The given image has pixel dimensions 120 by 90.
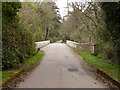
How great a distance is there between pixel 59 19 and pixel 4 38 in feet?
186

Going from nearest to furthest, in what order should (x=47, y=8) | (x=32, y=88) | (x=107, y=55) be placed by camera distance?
(x=32, y=88)
(x=107, y=55)
(x=47, y=8)

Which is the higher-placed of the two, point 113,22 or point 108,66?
point 113,22

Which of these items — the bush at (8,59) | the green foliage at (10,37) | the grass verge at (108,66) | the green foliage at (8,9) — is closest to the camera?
the grass verge at (108,66)

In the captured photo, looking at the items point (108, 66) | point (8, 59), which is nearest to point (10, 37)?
point (8, 59)

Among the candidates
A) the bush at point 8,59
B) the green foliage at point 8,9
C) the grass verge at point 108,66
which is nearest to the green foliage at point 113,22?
the grass verge at point 108,66

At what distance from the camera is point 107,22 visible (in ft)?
29.7

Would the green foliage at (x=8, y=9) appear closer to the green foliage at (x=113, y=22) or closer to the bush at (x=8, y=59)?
the bush at (x=8, y=59)

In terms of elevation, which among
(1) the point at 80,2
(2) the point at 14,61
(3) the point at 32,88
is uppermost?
(1) the point at 80,2

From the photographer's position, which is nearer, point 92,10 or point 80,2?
point 92,10

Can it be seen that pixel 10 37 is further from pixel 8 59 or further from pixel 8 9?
pixel 8 9

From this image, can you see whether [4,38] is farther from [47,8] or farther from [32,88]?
[47,8]

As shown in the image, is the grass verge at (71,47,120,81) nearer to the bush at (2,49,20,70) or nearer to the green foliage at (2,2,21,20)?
the bush at (2,49,20,70)

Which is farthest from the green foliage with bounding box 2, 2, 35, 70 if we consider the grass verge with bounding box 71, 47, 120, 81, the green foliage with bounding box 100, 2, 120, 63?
the green foliage with bounding box 100, 2, 120, 63

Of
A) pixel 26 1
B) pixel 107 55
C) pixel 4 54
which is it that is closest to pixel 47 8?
pixel 26 1
